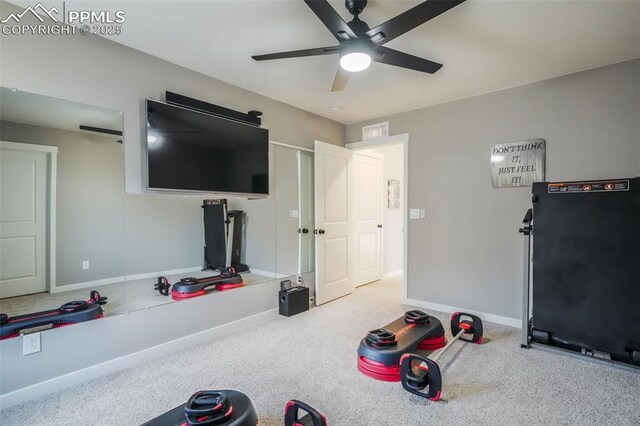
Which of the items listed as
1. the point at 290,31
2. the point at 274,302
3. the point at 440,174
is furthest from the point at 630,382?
the point at 290,31

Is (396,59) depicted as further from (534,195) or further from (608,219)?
(608,219)

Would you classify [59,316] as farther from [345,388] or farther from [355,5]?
[355,5]

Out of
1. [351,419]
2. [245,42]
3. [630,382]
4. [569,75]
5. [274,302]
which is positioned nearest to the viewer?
[351,419]

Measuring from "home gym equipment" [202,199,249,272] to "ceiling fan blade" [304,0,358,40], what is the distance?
7.10 ft

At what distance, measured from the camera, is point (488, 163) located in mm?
3617

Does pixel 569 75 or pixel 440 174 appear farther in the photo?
pixel 440 174

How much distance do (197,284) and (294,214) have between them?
1.57m

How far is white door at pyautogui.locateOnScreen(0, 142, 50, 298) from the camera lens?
2.18 m

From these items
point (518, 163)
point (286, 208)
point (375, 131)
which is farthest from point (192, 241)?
point (518, 163)

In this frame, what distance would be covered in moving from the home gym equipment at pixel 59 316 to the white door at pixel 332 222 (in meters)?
2.43

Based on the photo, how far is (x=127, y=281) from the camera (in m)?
2.69

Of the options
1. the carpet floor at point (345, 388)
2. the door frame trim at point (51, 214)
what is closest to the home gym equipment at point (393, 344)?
the carpet floor at point (345, 388)

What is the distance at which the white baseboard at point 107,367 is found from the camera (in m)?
2.08

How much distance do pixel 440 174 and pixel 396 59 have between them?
6.95ft
